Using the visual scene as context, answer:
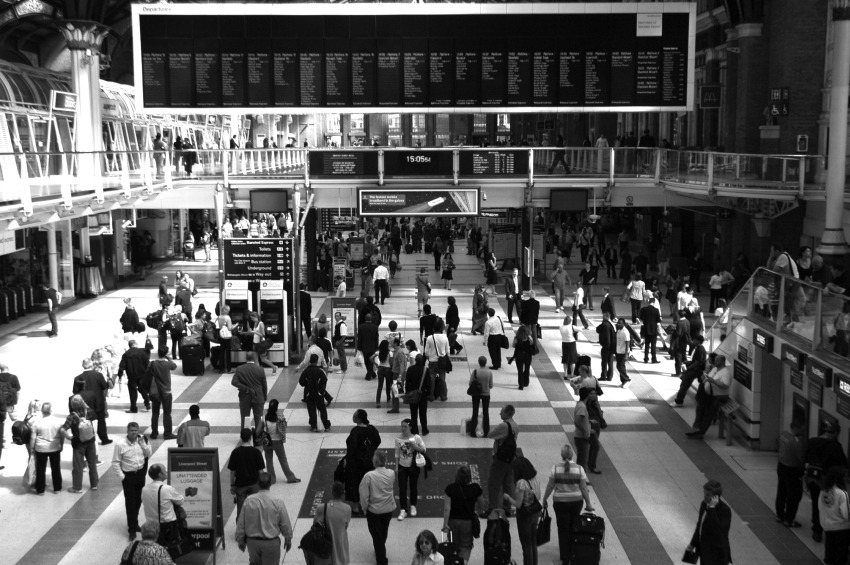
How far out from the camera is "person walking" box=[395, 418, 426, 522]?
12461 mm

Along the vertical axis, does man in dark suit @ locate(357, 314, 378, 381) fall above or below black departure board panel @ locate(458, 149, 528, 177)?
below

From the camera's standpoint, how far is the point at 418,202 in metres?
28.4

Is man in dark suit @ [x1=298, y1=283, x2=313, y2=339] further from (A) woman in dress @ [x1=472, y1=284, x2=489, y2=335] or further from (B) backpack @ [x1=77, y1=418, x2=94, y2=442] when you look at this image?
(B) backpack @ [x1=77, y1=418, x2=94, y2=442]

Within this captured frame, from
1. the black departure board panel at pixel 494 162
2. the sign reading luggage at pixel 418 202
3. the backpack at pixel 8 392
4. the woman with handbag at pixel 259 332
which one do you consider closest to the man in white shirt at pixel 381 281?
the sign reading luggage at pixel 418 202

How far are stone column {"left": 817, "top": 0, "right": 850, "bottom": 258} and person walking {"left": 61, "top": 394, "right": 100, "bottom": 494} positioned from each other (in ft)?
55.9

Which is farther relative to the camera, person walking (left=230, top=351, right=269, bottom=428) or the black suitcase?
the black suitcase

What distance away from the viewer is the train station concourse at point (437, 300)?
12320 mm

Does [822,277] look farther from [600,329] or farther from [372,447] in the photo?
[372,447]

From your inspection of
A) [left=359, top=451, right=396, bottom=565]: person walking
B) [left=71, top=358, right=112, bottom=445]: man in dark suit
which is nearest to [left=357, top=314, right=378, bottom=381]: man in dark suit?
[left=71, top=358, right=112, bottom=445]: man in dark suit

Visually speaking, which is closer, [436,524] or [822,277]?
[436,524]

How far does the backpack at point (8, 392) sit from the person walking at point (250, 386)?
317 cm

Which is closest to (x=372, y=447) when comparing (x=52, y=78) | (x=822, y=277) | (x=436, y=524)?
(x=436, y=524)

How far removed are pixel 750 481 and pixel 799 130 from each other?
16344 mm

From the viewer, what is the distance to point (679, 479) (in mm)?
14352
